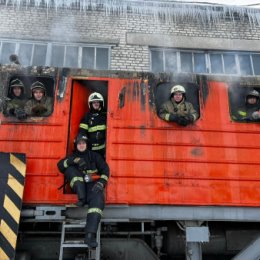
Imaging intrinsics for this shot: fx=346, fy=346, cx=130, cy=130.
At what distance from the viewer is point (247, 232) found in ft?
Result: 14.8

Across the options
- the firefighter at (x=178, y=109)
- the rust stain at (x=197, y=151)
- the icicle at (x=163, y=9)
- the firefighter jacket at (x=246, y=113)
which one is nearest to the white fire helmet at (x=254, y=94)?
the firefighter jacket at (x=246, y=113)

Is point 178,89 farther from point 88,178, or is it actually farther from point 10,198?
point 10,198

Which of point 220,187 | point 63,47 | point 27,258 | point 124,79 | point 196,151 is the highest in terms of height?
point 63,47

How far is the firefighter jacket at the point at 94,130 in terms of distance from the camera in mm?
4414

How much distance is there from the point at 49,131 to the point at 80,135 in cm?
39

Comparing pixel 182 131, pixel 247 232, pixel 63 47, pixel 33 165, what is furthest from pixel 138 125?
pixel 63 47

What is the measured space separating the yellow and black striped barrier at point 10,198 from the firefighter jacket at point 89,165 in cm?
47

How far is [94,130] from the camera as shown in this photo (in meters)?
4.43

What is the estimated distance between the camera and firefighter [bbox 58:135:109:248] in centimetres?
372

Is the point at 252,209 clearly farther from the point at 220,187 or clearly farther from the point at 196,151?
the point at 196,151

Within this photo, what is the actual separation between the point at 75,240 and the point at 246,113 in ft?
8.81

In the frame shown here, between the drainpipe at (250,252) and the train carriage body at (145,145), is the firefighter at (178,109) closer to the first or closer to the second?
the train carriage body at (145,145)

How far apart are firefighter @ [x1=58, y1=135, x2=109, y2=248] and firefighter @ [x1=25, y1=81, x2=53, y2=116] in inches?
22.8

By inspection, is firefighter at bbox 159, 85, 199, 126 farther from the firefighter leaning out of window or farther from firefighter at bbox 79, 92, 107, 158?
firefighter at bbox 79, 92, 107, 158
